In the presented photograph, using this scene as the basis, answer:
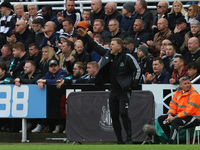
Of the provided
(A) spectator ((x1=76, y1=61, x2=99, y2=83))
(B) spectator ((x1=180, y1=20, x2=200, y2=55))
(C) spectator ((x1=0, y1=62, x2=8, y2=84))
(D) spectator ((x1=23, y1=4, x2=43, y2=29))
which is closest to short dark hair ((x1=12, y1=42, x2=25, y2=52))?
(C) spectator ((x1=0, y1=62, x2=8, y2=84))

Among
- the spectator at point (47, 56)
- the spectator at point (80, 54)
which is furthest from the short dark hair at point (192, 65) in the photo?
the spectator at point (47, 56)

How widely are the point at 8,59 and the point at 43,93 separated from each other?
3.15 meters

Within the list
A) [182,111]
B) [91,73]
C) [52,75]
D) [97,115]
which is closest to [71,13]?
[52,75]

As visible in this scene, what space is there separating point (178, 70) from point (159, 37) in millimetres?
2238

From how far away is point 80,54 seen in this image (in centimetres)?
1692

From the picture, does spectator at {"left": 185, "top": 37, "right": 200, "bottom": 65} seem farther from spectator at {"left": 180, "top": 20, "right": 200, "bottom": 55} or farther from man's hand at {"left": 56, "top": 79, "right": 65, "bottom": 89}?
man's hand at {"left": 56, "top": 79, "right": 65, "bottom": 89}

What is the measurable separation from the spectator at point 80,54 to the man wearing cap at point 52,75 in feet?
2.09

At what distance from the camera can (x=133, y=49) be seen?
16.9m

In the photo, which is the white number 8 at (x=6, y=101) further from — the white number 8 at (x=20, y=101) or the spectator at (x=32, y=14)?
the spectator at (x=32, y=14)

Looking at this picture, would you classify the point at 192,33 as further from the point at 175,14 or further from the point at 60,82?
the point at 60,82

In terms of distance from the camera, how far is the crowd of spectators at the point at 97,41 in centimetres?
1561

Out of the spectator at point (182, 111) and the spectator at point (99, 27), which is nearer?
the spectator at point (182, 111)

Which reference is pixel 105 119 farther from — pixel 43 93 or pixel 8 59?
pixel 8 59

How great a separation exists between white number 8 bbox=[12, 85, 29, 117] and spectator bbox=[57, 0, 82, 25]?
3.79 metres
